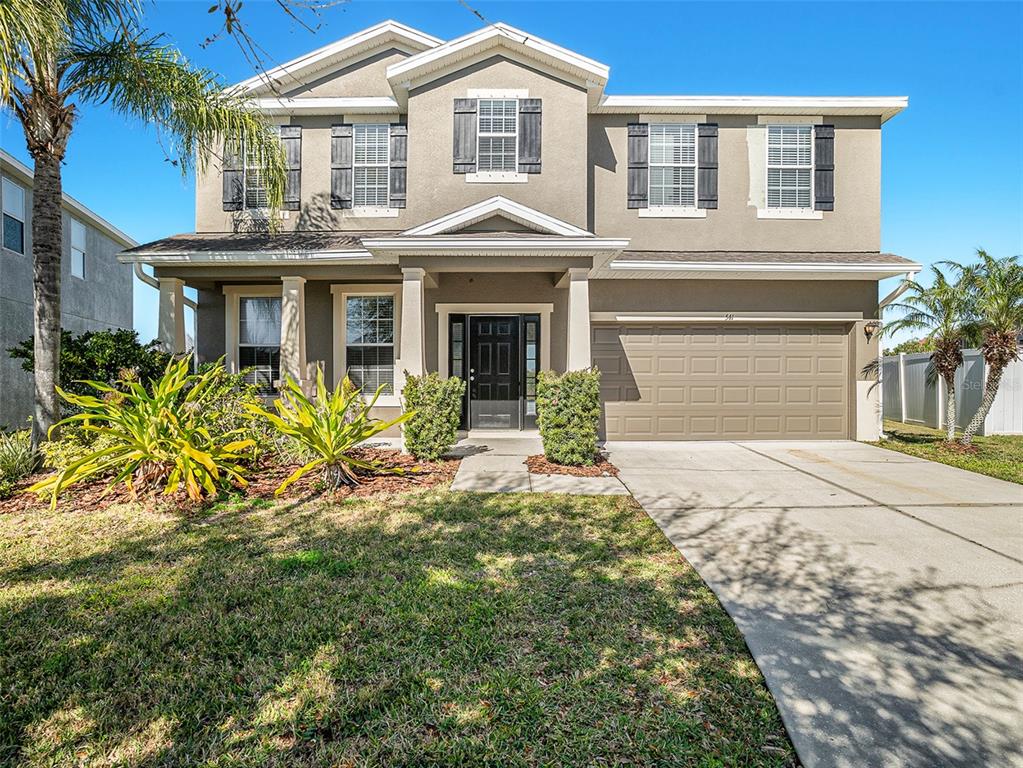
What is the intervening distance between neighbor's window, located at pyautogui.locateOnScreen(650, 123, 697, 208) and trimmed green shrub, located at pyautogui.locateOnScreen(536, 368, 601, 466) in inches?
191

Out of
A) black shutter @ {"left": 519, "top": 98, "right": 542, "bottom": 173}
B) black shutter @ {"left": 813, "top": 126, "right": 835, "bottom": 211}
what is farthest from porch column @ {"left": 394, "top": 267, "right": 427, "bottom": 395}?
black shutter @ {"left": 813, "top": 126, "right": 835, "bottom": 211}

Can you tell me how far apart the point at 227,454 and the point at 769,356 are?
9.26 m

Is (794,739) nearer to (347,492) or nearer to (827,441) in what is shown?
(347,492)

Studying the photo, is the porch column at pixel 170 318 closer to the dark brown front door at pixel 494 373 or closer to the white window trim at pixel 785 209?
the dark brown front door at pixel 494 373

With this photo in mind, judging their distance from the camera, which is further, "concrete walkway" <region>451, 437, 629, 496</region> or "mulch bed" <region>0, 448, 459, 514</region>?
"concrete walkway" <region>451, 437, 629, 496</region>

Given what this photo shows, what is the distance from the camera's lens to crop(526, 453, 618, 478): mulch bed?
683 cm

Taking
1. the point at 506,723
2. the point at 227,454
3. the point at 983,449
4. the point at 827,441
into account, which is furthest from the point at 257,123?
the point at 983,449

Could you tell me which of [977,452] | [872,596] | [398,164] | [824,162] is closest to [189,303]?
[398,164]

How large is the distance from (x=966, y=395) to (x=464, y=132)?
1200 cm

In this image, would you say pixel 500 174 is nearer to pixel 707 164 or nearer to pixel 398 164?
pixel 398 164

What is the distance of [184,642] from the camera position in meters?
2.80

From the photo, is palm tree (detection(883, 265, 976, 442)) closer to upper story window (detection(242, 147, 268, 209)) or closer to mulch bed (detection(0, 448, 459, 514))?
mulch bed (detection(0, 448, 459, 514))

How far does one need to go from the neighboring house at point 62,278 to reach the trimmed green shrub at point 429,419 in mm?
7498

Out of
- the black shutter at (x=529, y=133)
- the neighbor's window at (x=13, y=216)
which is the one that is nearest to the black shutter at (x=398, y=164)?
the black shutter at (x=529, y=133)
